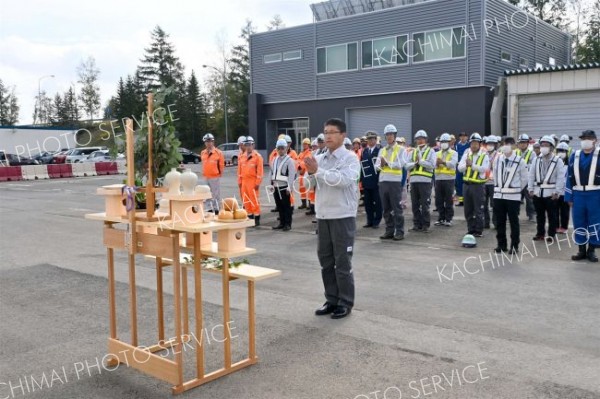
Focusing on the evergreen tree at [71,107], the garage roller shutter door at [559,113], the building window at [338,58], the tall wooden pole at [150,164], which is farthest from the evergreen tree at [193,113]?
the tall wooden pole at [150,164]

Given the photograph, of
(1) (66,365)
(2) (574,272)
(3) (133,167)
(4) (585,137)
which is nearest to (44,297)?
(1) (66,365)

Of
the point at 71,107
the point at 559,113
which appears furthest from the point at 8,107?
the point at 559,113

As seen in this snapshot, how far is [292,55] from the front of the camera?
36938 millimetres

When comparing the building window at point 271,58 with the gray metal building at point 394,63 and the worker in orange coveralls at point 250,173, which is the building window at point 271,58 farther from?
the worker in orange coveralls at point 250,173

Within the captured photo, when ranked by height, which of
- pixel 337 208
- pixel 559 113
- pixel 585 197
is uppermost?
pixel 559 113

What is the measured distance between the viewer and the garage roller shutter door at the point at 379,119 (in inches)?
1252

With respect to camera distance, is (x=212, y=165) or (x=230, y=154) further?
(x=230, y=154)

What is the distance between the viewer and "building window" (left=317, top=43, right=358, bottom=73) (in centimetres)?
3366

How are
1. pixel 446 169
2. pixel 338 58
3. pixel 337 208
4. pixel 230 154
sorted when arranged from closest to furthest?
pixel 337 208 → pixel 446 169 → pixel 338 58 → pixel 230 154

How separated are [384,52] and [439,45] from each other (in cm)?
345

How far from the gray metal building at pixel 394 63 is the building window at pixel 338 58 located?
6cm

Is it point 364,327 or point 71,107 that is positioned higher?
point 71,107

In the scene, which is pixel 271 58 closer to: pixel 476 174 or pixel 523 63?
pixel 523 63

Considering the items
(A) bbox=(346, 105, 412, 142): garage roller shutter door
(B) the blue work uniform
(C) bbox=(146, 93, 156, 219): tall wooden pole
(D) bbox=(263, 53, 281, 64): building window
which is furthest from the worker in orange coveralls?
(D) bbox=(263, 53, 281, 64): building window
